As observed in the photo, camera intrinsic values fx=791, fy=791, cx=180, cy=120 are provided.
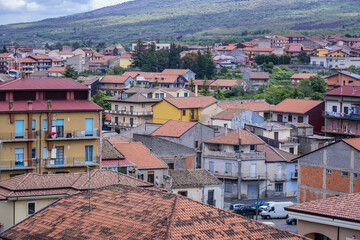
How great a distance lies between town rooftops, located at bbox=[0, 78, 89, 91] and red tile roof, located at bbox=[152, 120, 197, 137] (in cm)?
1672

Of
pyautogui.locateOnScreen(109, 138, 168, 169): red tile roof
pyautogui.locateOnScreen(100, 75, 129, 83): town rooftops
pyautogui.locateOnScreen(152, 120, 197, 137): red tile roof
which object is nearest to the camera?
pyautogui.locateOnScreen(109, 138, 168, 169): red tile roof

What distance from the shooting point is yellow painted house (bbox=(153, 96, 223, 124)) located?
262 feet

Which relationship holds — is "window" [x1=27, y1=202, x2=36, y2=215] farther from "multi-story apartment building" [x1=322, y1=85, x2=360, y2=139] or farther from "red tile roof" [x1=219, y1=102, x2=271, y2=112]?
"red tile roof" [x1=219, y1=102, x2=271, y2=112]

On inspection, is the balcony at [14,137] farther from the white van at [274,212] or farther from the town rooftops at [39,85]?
the white van at [274,212]

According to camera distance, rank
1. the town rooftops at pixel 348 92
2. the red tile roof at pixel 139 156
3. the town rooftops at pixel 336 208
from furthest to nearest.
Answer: the town rooftops at pixel 348 92 < the red tile roof at pixel 139 156 < the town rooftops at pixel 336 208

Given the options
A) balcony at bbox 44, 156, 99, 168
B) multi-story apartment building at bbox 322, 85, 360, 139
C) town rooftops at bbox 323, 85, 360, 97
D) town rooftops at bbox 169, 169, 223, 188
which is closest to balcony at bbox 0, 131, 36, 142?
balcony at bbox 44, 156, 99, 168

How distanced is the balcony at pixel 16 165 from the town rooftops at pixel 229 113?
34.7m

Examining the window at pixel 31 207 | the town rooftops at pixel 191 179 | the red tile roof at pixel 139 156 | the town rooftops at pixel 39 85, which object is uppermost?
the town rooftops at pixel 39 85

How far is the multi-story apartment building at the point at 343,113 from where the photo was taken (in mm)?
74938

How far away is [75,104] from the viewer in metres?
44.0

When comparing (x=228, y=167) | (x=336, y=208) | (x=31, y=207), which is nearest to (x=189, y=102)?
(x=228, y=167)

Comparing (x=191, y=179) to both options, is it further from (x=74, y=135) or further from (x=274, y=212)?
(x=74, y=135)

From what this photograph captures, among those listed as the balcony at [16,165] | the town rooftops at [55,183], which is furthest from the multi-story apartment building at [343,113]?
the town rooftops at [55,183]

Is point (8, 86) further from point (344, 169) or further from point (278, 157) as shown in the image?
point (278, 157)
